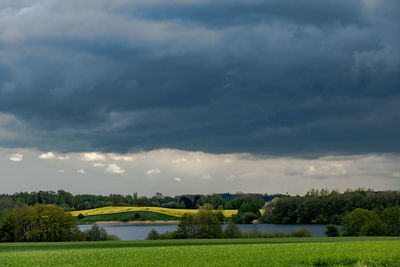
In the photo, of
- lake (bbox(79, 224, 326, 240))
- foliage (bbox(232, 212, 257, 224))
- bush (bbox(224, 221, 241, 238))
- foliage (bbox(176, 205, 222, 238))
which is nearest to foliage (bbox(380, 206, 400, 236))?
lake (bbox(79, 224, 326, 240))

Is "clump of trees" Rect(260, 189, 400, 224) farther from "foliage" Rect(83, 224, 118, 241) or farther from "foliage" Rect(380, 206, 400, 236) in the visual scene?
"foliage" Rect(83, 224, 118, 241)

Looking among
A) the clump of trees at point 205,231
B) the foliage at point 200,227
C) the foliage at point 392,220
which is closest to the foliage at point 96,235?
the clump of trees at point 205,231

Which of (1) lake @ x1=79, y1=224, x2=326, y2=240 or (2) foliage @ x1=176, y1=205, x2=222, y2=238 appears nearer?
(2) foliage @ x1=176, y1=205, x2=222, y2=238

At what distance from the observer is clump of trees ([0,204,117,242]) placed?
2761 inches

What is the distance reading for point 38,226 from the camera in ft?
236

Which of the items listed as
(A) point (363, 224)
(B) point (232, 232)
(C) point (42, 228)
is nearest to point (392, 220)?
(A) point (363, 224)

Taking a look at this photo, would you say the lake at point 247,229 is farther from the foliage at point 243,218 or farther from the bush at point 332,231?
the bush at point 332,231

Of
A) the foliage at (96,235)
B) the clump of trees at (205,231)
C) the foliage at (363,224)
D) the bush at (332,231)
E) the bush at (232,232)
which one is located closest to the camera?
the foliage at (96,235)

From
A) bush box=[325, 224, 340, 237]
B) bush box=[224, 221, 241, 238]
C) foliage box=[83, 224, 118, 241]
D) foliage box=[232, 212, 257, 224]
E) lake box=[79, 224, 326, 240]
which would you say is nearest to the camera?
foliage box=[83, 224, 118, 241]

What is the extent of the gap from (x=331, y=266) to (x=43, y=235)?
60.8 m

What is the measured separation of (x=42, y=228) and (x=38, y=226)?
769 millimetres

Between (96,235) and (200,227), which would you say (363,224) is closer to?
(200,227)

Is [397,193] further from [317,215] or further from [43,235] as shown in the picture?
[43,235]

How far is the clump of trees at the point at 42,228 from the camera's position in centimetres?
7012
